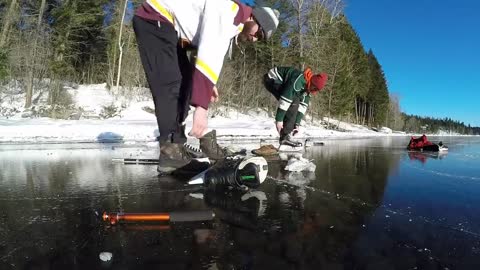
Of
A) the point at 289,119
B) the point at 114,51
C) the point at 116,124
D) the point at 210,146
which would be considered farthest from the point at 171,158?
the point at 114,51

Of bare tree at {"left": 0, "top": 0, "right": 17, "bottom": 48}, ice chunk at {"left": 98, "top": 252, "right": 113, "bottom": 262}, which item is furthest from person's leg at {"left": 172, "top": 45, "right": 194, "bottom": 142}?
bare tree at {"left": 0, "top": 0, "right": 17, "bottom": 48}

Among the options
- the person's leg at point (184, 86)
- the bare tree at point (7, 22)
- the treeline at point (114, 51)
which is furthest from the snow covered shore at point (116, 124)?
the person's leg at point (184, 86)

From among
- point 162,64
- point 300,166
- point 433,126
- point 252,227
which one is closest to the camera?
point 252,227

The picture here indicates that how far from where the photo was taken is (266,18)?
224cm

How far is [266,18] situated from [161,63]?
2.33 feet

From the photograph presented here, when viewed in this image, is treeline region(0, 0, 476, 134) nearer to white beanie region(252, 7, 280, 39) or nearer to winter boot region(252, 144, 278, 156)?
winter boot region(252, 144, 278, 156)

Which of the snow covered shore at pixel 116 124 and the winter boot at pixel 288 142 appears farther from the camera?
the snow covered shore at pixel 116 124

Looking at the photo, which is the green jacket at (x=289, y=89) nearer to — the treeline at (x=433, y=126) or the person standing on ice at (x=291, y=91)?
the person standing on ice at (x=291, y=91)

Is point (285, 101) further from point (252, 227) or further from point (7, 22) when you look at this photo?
point (7, 22)

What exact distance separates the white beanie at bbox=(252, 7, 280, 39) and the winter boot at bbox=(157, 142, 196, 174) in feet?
3.00

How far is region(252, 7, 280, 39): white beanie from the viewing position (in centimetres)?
220

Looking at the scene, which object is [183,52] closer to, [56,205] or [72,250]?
[56,205]

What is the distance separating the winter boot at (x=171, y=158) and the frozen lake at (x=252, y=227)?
280 mm

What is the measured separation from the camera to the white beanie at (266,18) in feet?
7.23
